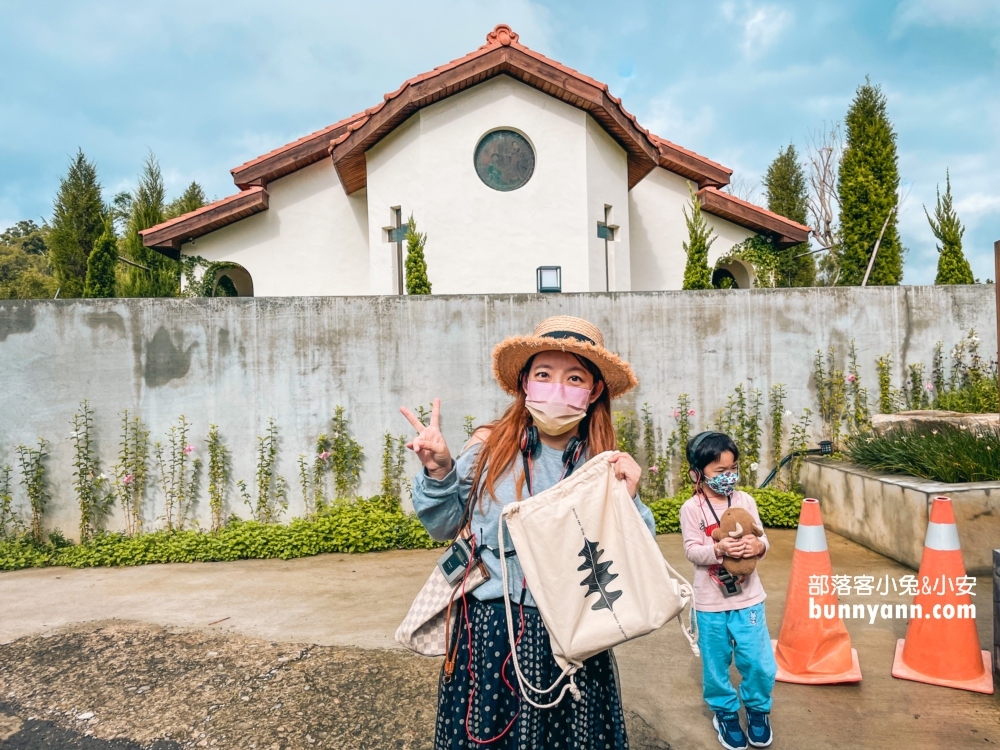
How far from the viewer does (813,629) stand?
131 inches

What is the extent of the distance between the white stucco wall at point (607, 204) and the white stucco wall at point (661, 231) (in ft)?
3.54

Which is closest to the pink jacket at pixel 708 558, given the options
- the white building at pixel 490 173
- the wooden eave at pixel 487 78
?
the white building at pixel 490 173

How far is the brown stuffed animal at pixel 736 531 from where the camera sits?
8.78ft

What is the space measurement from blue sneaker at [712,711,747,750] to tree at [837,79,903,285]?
34.0 feet

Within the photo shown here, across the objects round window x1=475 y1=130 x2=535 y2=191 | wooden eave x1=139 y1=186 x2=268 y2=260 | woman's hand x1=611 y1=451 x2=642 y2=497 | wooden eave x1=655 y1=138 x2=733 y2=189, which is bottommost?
woman's hand x1=611 y1=451 x2=642 y2=497

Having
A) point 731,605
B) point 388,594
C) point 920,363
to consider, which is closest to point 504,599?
point 731,605

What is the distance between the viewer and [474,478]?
1.95m

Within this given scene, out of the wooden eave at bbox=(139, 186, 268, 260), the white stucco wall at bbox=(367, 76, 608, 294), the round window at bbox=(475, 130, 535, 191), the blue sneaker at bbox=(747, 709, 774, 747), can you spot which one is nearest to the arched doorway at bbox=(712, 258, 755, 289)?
the white stucco wall at bbox=(367, 76, 608, 294)

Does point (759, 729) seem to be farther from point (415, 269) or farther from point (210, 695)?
point (415, 269)

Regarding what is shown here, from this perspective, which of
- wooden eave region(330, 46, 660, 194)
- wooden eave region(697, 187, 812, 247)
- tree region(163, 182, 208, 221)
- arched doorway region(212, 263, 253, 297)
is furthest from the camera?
tree region(163, 182, 208, 221)

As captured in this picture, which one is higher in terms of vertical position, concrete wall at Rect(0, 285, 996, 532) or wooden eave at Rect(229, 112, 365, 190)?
wooden eave at Rect(229, 112, 365, 190)

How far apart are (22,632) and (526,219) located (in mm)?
7646

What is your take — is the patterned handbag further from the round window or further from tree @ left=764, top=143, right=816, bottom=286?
tree @ left=764, top=143, right=816, bottom=286

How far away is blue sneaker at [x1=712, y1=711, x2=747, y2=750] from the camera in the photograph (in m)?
2.67
